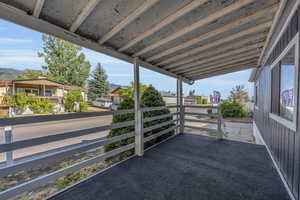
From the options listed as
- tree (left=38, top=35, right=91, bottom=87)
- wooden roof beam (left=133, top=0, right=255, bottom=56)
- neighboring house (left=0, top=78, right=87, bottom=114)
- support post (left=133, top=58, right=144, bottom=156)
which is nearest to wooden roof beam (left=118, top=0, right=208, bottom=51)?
wooden roof beam (left=133, top=0, right=255, bottom=56)

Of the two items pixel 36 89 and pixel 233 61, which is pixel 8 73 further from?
pixel 233 61

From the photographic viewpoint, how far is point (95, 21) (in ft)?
5.49

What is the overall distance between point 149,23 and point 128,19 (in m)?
0.30

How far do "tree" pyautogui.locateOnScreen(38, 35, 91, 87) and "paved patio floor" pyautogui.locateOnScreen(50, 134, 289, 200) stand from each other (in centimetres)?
1422

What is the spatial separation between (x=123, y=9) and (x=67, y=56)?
15.0 meters

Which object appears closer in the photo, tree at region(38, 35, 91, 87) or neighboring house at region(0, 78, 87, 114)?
neighboring house at region(0, 78, 87, 114)

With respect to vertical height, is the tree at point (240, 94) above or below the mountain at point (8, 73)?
below

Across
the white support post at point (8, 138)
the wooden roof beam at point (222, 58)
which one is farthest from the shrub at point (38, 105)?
the wooden roof beam at point (222, 58)

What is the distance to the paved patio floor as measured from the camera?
1611 mm

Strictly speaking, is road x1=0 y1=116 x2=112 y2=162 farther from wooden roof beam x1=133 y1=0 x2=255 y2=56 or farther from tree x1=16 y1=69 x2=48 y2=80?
tree x1=16 y1=69 x2=48 y2=80

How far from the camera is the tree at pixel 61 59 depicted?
43.8ft

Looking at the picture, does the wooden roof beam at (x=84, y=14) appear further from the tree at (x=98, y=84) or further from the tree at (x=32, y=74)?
the tree at (x=98, y=84)

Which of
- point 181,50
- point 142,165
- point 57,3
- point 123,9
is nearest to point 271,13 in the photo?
point 181,50

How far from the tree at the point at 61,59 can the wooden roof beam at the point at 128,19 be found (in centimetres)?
1355
